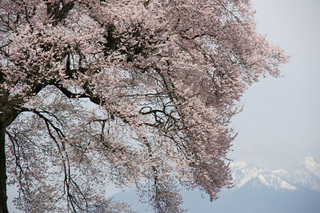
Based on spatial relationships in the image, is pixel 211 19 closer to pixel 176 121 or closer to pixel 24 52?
pixel 176 121

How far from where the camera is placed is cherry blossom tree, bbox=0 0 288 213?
946 cm

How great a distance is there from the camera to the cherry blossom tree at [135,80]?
31.0 ft

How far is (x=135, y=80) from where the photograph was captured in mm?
11516

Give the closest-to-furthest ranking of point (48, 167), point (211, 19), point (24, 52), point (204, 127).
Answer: point (24, 52) < point (204, 127) < point (211, 19) < point (48, 167)

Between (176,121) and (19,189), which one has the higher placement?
(19,189)

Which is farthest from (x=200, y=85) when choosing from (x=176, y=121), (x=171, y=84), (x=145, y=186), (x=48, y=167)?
(x=48, y=167)

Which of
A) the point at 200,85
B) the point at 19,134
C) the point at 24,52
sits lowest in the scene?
the point at 200,85

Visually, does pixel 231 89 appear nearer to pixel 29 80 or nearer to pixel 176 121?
pixel 176 121

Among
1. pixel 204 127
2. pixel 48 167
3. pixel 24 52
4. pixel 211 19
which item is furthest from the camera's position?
pixel 48 167

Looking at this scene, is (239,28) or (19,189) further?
(19,189)

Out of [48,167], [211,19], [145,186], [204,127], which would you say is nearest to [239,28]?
[211,19]

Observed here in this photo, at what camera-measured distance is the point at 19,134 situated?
14.8 m

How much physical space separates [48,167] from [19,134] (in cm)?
185

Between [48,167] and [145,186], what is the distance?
5167 mm
